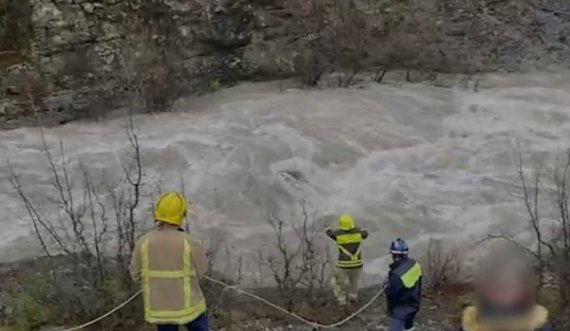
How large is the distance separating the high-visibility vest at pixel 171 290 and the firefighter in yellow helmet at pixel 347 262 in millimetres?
3508

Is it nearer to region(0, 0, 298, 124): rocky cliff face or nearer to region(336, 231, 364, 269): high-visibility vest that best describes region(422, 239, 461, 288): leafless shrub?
region(336, 231, 364, 269): high-visibility vest

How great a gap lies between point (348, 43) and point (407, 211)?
24.3 feet

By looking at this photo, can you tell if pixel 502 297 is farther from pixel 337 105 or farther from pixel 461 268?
pixel 337 105

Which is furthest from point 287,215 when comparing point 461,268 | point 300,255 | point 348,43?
point 348,43

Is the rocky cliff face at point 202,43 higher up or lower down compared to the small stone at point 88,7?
lower down

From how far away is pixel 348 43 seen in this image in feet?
65.6

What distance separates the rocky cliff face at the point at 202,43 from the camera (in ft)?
59.6

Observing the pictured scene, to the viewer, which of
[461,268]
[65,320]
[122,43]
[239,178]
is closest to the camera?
[65,320]

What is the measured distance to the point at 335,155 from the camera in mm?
15352

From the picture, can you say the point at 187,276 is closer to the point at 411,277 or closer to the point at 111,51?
the point at 411,277

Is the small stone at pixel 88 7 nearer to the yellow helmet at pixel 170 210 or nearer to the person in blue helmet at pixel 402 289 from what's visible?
the person in blue helmet at pixel 402 289

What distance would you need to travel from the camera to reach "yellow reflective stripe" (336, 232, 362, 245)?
9.98 meters

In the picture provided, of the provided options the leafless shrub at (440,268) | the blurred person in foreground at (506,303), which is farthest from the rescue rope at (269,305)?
the blurred person in foreground at (506,303)

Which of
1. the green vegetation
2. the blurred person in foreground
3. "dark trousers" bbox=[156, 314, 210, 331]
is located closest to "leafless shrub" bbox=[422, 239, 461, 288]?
the green vegetation
